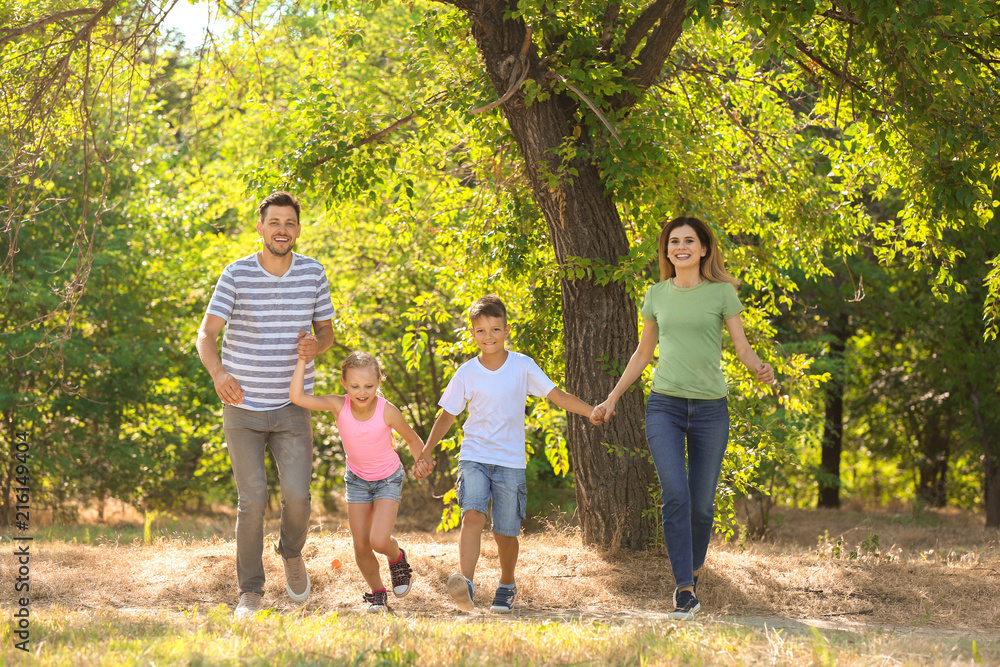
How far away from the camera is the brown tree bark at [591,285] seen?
253 inches

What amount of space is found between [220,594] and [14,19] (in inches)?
183

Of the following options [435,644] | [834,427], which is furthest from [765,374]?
[834,427]

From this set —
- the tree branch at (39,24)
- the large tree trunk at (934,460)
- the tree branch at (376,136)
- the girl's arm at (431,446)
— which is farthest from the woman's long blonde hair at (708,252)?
the large tree trunk at (934,460)

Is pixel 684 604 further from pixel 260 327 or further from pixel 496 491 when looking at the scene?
pixel 260 327

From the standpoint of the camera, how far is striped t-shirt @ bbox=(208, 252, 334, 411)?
4.89m

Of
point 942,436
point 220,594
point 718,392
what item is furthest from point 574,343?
point 942,436

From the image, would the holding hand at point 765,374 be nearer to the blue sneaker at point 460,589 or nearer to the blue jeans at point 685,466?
the blue jeans at point 685,466

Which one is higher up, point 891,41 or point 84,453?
point 891,41

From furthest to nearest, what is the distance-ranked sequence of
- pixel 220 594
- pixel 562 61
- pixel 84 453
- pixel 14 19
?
pixel 84 453, pixel 14 19, pixel 562 61, pixel 220 594

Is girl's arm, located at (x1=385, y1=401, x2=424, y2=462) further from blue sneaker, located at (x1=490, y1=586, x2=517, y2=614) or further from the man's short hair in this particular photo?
the man's short hair

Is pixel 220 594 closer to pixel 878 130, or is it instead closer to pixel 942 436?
pixel 878 130

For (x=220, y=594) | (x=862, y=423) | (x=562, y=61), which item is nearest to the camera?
(x=220, y=594)

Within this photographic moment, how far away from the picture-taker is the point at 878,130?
645cm

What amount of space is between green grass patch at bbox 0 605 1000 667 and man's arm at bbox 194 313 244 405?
110 centimetres
